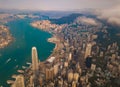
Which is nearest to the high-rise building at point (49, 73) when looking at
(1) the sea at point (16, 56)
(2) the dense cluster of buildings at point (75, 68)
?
(2) the dense cluster of buildings at point (75, 68)

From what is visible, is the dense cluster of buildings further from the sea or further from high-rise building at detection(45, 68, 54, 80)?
the sea

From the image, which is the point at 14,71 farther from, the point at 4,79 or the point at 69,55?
the point at 69,55

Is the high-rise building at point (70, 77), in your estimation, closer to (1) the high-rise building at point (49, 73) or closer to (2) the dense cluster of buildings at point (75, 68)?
(2) the dense cluster of buildings at point (75, 68)

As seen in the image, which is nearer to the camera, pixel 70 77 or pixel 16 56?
pixel 70 77

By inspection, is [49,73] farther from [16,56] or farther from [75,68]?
[16,56]

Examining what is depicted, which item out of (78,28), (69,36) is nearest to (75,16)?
(78,28)

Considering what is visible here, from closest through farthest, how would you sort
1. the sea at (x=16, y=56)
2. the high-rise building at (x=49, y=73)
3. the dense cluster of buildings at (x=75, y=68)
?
the dense cluster of buildings at (x=75, y=68) < the high-rise building at (x=49, y=73) < the sea at (x=16, y=56)

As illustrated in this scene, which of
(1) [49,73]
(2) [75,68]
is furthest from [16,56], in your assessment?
(2) [75,68]

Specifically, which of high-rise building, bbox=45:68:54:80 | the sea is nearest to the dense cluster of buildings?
high-rise building, bbox=45:68:54:80

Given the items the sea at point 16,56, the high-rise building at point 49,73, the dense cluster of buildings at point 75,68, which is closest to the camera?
the dense cluster of buildings at point 75,68
